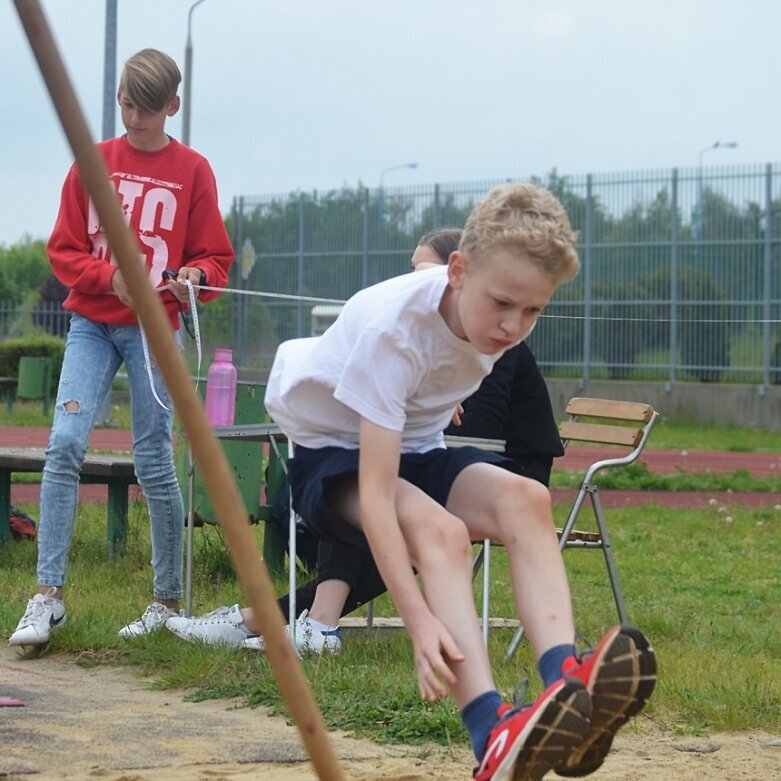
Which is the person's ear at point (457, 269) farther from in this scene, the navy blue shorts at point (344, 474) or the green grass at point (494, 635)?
the green grass at point (494, 635)

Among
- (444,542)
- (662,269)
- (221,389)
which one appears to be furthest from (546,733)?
(662,269)

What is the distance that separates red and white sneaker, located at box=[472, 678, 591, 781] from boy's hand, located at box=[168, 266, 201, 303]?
269 cm

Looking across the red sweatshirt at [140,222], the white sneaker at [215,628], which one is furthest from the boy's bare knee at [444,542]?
the red sweatshirt at [140,222]

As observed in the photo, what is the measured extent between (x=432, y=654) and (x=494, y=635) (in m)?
2.67

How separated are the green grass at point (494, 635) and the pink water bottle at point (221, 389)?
0.83m

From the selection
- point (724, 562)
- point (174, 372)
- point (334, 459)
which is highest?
point (174, 372)

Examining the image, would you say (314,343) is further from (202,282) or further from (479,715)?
(202,282)

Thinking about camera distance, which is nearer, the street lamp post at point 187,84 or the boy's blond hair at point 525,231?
the boy's blond hair at point 525,231

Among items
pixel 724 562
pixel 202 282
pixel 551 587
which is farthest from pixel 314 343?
pixel 724 562

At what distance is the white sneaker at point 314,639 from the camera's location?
498cm

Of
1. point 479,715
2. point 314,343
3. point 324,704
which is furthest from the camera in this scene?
point 324,704

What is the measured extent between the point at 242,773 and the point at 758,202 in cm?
1897

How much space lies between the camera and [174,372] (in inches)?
94.3

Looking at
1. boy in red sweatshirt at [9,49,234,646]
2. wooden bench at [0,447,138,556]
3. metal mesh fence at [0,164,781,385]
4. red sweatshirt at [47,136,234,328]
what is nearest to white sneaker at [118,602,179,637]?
boy in red sweatshirt at [9,49,234,646]
